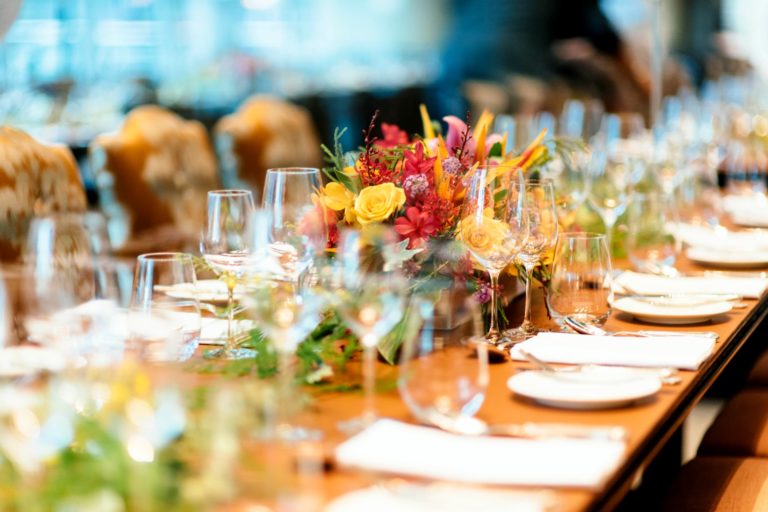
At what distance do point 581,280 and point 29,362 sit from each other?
828 millimetres

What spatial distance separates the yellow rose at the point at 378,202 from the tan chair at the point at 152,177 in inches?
70.2

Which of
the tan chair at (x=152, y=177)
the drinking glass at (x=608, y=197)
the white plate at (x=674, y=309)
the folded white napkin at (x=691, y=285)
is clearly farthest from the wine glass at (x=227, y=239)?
the tan chair at (x=152, y=177)

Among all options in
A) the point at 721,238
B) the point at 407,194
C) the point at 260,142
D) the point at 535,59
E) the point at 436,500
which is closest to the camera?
the point at 436,500

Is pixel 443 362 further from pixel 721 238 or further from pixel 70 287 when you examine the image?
pixel 721 238

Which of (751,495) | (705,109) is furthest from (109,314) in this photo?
(705,109)

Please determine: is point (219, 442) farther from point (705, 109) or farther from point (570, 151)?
point (705, 109)

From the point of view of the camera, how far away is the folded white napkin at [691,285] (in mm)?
2031

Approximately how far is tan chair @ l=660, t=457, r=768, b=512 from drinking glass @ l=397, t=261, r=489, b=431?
0.72 metres

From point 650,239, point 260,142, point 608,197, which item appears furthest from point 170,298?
point 260,142

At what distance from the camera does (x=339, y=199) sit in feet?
5.56

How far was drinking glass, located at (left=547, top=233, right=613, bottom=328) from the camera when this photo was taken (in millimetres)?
1691

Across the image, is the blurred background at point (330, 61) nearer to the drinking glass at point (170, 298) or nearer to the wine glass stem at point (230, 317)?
the wine glass stem at point (230, 317)

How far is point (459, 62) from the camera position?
28.1 feet

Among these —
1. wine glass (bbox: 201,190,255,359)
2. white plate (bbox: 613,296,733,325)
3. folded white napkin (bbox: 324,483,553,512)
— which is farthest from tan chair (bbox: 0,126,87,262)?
folded white napkin (bbox: 324,483,553,512)
